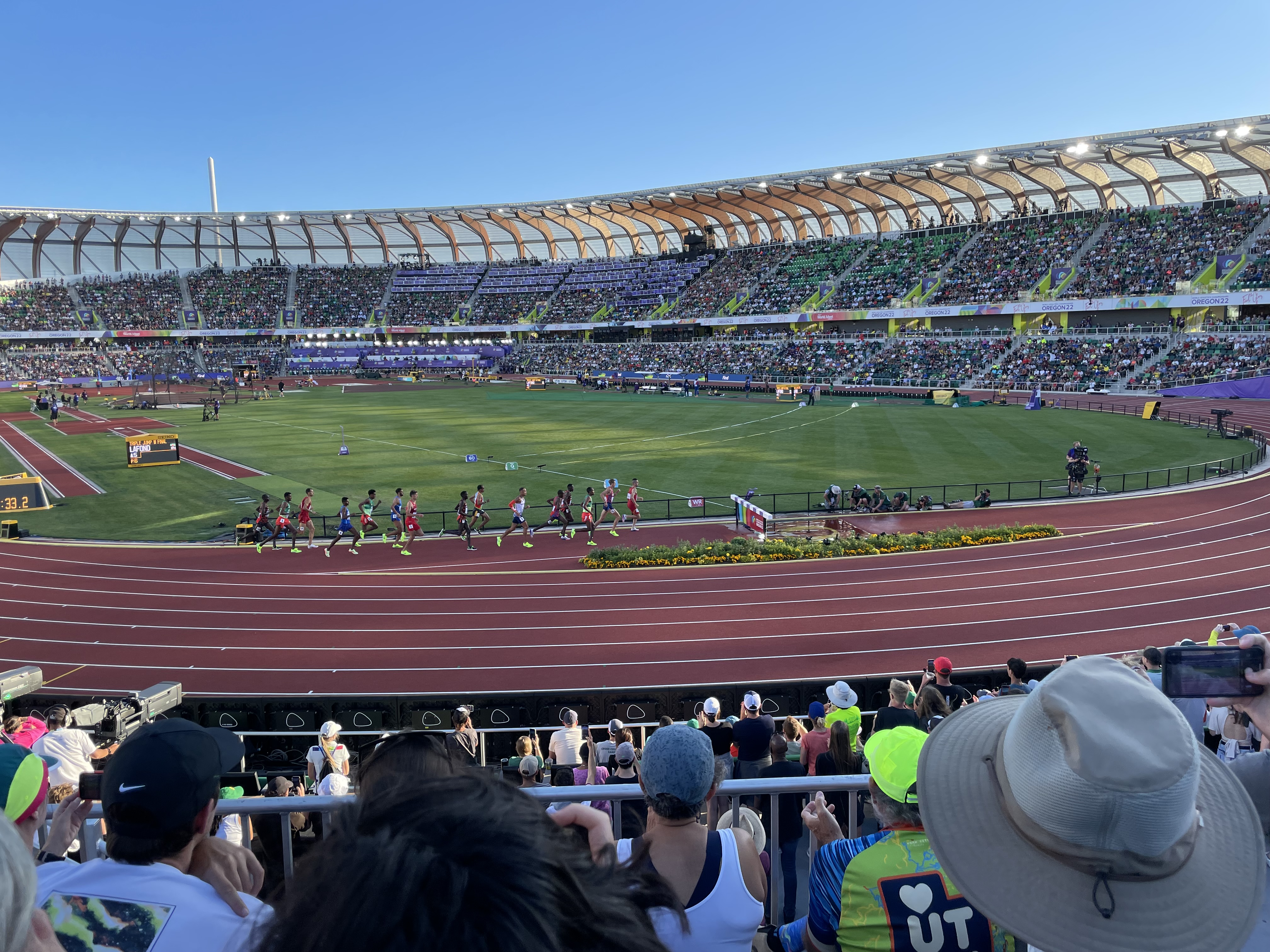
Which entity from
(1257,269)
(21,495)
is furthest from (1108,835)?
(1257,269)

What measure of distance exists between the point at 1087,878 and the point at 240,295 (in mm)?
136640

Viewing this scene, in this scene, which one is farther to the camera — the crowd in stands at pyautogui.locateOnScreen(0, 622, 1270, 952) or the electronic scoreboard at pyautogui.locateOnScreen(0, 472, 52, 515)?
the electronic scoreboard at pyautogui.locateOnScreen(0, 472, 52, 515)

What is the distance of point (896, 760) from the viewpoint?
347cm

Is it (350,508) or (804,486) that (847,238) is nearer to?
(804,486)

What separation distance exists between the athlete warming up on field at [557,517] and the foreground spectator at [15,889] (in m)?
22.9

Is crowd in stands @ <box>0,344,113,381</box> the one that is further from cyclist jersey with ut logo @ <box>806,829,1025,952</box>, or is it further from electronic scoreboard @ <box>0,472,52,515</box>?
cyclist jersey with ut logo @ <box>806,829,1025,952</box>

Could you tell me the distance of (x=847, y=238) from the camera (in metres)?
96.6

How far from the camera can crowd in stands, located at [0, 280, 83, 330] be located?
109 meters

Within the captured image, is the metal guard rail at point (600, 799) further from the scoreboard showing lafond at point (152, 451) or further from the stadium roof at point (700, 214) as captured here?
the stadium roof at point (700, 214)

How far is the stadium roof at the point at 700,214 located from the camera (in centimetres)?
6675

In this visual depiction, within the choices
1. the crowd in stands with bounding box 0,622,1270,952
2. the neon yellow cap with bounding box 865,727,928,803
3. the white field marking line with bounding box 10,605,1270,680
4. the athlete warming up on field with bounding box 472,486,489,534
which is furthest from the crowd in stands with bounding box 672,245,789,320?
the crowd in stands with bounding box 0,622,1270,952

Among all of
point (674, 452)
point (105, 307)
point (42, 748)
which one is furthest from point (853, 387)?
point (105, 307)

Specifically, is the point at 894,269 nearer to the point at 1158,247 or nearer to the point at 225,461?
the point at 1158,247

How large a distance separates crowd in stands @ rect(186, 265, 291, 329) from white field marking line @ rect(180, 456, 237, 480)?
293 feet
